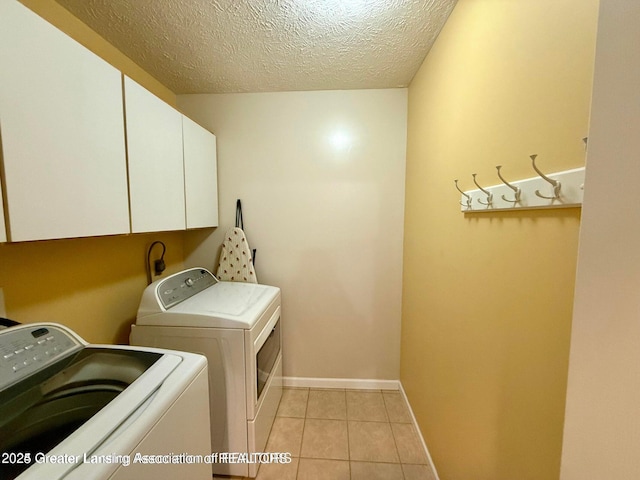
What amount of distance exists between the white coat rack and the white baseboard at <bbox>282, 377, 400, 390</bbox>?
1.74 m

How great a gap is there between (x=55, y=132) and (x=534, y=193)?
144 centimetres

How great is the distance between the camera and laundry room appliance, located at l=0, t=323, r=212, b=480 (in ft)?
1.75

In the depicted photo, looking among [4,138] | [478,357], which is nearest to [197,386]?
[4,138]

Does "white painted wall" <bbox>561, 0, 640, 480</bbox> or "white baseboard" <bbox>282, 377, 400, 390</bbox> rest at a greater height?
"white painted wall" <bbox>561, 0, 640, 480</bbox>

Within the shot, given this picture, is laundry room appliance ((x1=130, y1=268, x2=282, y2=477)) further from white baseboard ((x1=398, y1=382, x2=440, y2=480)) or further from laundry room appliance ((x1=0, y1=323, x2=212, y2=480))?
white baseboard ((x1=398, y1=382, x2=440, y2=480))

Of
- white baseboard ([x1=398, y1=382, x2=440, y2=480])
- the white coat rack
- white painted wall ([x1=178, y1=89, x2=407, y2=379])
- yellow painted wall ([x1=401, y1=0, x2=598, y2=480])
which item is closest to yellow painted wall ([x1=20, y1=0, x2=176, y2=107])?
white painted wall ([x1=178, y1=89, x2=407, y2=379])

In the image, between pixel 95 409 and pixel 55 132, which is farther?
pixel 55 132

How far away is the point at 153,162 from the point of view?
4.11 feet

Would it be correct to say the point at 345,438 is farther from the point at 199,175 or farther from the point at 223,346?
the point at 199,175

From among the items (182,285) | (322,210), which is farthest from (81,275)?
(322,210)

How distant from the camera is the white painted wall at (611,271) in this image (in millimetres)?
359

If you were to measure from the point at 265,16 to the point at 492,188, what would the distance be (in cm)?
131

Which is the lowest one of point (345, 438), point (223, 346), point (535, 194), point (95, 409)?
point (345, 438)

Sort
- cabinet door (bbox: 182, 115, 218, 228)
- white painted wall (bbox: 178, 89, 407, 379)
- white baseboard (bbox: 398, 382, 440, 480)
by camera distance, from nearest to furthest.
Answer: white baseboard (bbox: 398, 382, 440, 480) → cabinet door (bbox: 182, 115, 218, 228) → white painted wall (bbox: 178, 89, 407, 379)
